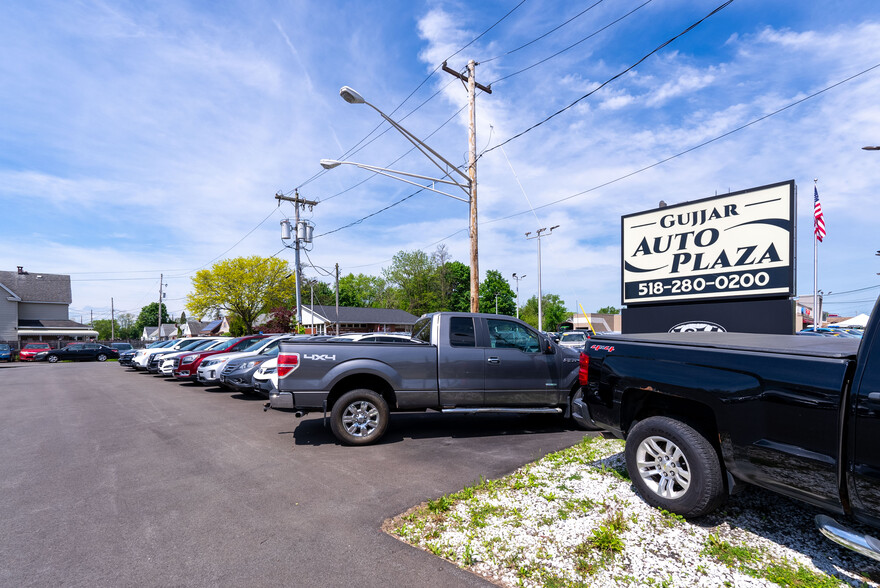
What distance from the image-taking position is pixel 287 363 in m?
6.78

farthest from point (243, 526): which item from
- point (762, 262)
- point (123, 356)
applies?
point (123, 356)

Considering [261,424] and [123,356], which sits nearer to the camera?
[261,424]

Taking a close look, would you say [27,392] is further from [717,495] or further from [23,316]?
[23,316]

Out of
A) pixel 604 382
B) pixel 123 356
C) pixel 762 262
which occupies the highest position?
pixel 762 262

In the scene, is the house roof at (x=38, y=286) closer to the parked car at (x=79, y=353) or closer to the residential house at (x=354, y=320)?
the parked car at (x=79, y=353)

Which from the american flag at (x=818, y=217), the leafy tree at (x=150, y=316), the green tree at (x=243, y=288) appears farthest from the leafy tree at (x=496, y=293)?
the leafy tree at (x=150, y=316)

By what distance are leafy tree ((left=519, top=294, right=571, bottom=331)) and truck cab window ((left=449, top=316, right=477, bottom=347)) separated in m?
89.4

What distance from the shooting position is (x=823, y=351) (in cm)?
327

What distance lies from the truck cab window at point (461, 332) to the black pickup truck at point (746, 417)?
2695 millimetres

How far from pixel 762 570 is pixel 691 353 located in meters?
1.60

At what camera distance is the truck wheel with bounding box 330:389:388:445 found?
6.83m

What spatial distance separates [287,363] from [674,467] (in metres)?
5.11

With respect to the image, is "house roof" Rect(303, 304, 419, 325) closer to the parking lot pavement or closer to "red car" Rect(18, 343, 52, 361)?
Result: "red car" Rect(18, 343, 52, 361)

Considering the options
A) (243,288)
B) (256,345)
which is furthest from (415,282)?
(256,345)
